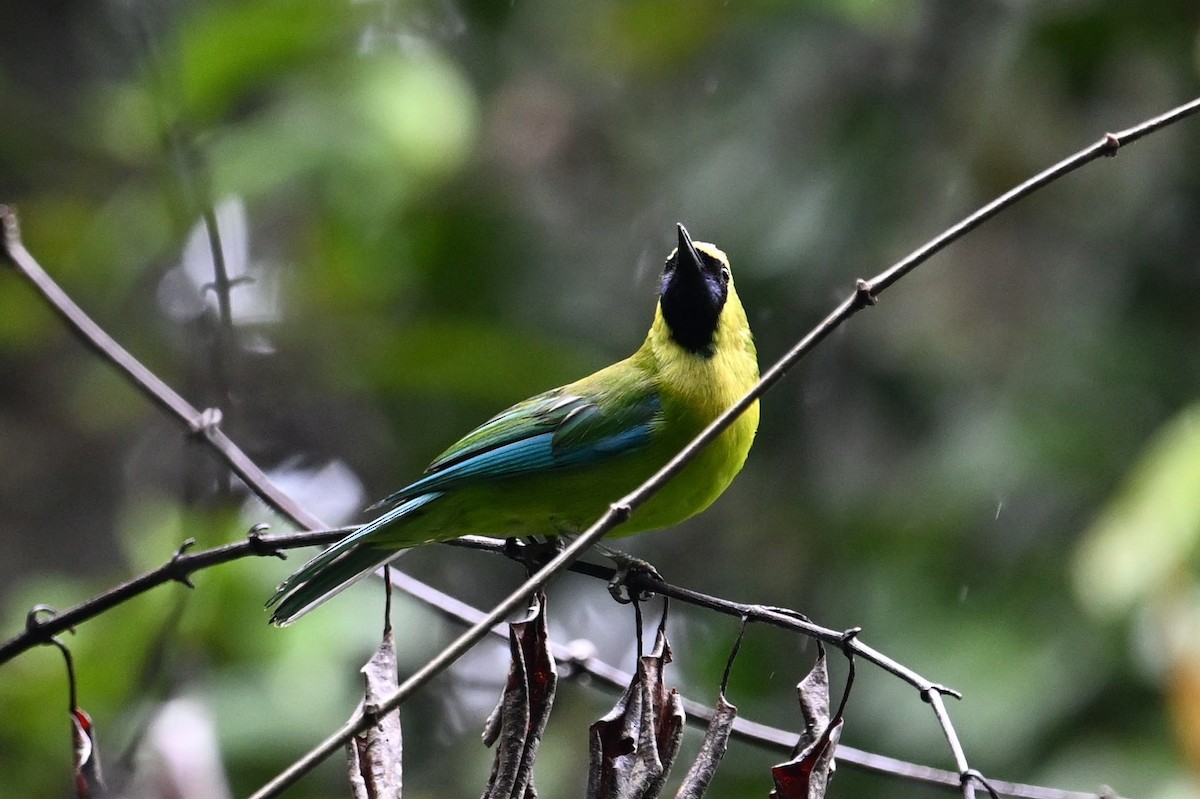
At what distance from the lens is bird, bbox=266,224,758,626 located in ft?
10.6

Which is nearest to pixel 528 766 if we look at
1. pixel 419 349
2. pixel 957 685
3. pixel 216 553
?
pixel 216 553

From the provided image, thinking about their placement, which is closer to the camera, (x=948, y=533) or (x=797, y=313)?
(x=948, y=533)

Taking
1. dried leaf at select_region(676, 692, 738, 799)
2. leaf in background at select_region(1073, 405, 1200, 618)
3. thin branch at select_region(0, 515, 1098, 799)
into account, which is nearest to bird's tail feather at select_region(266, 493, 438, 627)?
thin branch at select_region(0, 515, 1098, 799)

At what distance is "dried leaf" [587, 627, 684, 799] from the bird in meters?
0.99

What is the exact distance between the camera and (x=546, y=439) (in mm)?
3547

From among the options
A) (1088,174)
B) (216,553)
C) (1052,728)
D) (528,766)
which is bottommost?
(528,766)

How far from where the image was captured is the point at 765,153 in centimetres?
675

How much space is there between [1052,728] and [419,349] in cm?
278

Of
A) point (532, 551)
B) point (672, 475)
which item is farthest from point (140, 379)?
point (672, 475)

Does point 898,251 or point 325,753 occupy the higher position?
point 898,251

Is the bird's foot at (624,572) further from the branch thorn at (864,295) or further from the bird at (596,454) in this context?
the branch thorn at (864,295)

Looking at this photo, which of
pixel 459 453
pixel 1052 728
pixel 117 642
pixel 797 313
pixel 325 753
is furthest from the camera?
pixel 797 313

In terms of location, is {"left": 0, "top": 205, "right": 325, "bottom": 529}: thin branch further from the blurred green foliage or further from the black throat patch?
the black throat patch

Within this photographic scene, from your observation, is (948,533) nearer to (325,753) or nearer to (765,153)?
(765,153)
